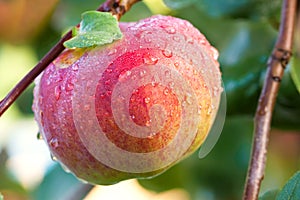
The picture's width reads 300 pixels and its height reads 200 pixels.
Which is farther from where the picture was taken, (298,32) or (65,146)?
(298,32)

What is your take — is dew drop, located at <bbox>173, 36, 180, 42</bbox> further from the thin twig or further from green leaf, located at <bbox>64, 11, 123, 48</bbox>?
the thin twig

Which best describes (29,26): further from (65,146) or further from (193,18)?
(65,146)

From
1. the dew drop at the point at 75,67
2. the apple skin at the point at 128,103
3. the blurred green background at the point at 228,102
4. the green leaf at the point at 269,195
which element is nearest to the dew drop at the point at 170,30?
the apple skin at the point at 128,103

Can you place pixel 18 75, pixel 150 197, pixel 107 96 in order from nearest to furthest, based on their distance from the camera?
pixel 107 96 → pixel 150 197 → pixel 18 75

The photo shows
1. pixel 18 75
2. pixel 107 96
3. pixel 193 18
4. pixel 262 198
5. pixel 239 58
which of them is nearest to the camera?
pixel 107 96

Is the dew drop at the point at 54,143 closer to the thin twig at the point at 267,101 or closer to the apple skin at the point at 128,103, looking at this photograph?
the apple skin at the point at 128,103

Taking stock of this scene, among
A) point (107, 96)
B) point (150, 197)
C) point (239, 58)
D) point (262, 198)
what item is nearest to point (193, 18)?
point (239, 58)
